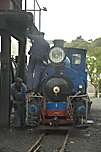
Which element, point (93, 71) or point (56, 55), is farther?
point (93, 71)

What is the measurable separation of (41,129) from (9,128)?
6.26ft

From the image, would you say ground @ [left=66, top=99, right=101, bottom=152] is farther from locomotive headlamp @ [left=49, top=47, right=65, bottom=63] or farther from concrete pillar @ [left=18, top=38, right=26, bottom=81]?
concrete pillar @ [left=18, top=38, right=26, bottom=81]

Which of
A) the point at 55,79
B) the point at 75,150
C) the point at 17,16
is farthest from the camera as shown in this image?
the point at 55,79

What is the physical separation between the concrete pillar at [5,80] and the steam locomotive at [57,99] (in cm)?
167

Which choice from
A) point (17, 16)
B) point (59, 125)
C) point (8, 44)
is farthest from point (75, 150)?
point (8, 44)

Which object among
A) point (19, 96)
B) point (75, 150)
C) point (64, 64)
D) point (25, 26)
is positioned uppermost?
point (25, 26)

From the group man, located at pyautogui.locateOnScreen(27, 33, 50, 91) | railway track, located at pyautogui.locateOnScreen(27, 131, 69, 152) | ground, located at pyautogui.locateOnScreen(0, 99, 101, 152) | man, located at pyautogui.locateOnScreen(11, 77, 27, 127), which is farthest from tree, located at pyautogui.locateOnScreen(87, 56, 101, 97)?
railway track, located at pyautogui.locateOnScreen(27, 131, 69, 152)

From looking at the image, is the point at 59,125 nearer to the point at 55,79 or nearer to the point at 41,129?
the point at 41,129

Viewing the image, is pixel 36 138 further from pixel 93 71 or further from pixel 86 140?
pixel 93 71

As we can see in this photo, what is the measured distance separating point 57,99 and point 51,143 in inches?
93.7

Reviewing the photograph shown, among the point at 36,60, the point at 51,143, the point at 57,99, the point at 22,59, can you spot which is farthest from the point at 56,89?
the point at 22,59

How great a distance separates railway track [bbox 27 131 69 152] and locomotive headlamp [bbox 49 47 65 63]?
2.64 meters

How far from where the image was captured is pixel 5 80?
55.7ft

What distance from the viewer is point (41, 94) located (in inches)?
602
